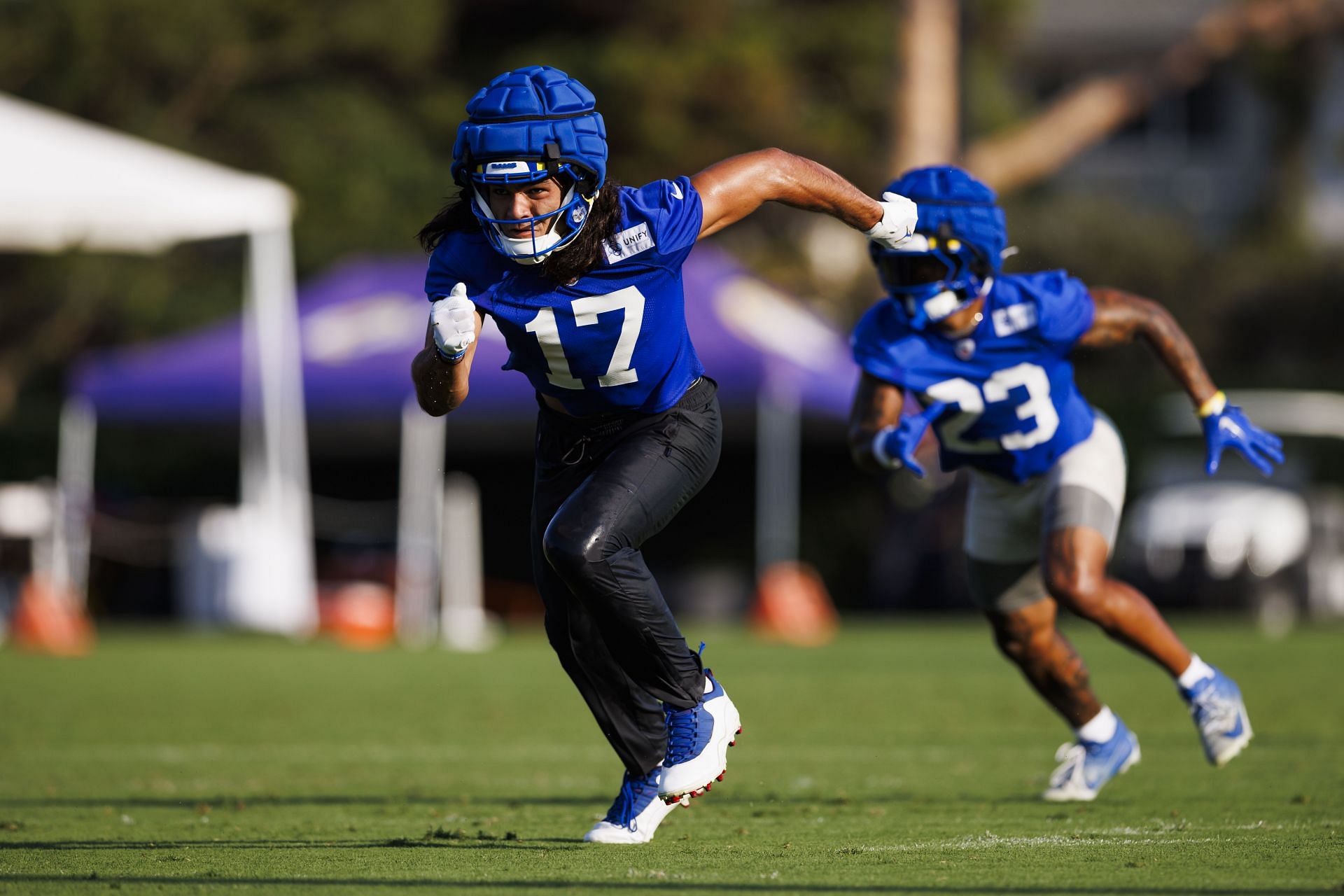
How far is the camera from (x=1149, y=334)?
6.81 meters

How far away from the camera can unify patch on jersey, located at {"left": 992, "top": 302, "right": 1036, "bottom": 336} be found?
262 inches

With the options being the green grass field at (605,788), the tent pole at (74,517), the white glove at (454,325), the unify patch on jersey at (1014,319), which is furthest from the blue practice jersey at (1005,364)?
the tent pole at (74,517)

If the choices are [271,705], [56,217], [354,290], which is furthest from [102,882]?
[354,290]

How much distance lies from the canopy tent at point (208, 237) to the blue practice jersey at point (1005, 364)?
10.1m

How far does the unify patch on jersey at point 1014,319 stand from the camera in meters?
6.64

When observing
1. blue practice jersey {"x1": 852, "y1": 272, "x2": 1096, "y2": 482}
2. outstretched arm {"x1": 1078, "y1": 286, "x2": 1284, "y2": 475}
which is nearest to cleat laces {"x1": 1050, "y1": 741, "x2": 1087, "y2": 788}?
blue practice jersey {"x1": 852, "y1": 272, "x2": 1096, "y2": 482}

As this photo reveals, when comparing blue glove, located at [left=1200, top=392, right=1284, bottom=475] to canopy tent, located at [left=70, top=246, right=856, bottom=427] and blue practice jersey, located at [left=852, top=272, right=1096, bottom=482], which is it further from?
canopy tent, located at [left=70, top=246, right=856, bottom=427]

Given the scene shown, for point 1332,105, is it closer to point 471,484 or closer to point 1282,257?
point 1282,257

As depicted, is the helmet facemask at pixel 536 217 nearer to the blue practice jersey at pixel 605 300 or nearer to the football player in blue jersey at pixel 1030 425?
the blue practice jersey at pixel 605 300

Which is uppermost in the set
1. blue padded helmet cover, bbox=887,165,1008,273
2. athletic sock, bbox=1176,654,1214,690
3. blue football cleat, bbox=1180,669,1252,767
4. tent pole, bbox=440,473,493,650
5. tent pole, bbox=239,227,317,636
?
blue padded helmet cover, bbox=887,165,1008,273

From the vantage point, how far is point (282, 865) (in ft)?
16.5

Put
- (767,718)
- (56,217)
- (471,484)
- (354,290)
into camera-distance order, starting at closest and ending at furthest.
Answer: (767,718), (56,217), (354,290), (471,484)

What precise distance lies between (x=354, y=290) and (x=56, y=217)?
4590mm

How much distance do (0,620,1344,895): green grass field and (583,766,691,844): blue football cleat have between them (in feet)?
0.22
